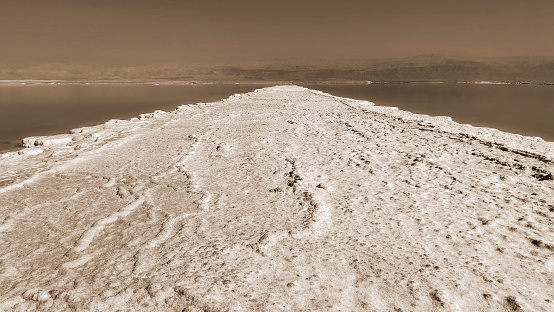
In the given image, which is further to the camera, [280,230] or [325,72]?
[325,72]

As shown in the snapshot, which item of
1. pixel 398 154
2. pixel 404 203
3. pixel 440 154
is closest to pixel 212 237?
pixel 404 203

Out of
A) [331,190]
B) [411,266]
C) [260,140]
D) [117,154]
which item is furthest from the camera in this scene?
[260,140]

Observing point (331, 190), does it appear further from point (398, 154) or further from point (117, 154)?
point (117, 154)

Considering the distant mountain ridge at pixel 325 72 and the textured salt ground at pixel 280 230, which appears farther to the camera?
the distant mountain ridge at pixel 325 72

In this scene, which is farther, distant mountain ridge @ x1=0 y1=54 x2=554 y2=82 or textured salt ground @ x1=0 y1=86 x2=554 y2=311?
distant mountain ridge @ x1=0 y1=54 x2=554 y2=82

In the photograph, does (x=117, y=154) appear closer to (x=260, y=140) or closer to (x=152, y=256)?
(x=260, y=140)

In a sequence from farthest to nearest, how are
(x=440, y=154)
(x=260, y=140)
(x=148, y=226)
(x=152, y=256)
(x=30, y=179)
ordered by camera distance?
1. (x=260, y=140)
2. (x=440, y=154)
3. (x=30, y=179)
4. (x=148, y=226)
5. (x=152, y=256)

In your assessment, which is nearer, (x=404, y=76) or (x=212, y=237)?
(x=212, y=237)
